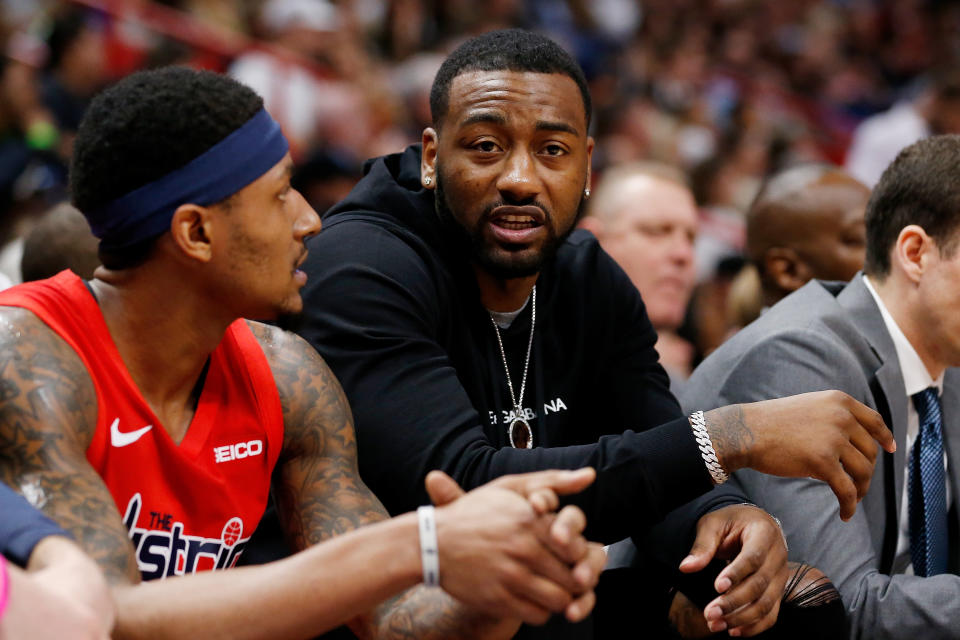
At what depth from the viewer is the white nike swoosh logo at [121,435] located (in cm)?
→ 214

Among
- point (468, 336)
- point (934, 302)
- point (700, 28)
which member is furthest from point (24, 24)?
point (700, 28)

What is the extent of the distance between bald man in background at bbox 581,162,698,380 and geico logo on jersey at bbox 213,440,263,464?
2.79 meters

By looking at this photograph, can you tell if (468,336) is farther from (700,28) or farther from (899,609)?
(700,28)

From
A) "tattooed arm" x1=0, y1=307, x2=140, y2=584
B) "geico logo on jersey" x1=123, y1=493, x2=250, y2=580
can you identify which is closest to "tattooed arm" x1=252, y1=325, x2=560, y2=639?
"geico logo on jersey" x1=123, y1=493, x2=250, y2=580

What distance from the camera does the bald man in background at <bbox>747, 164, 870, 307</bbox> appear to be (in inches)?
157

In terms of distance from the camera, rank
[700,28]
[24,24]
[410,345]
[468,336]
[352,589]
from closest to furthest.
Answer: [352,589]
[410,345]
[468,336]
[24,24]
[700,28]

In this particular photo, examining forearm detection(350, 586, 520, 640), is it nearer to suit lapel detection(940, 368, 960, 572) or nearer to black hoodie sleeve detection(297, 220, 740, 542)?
black hoodie sleeve detection(297, 220, 740, 542)

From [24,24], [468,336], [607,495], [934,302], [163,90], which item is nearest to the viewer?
[163,90]

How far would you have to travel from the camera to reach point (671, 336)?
17.4 feet

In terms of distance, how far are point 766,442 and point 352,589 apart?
92 centimetres

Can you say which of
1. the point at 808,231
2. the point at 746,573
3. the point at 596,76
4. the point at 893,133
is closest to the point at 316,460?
the point at 746,573

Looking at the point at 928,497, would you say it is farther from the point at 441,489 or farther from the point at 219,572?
the point at 219,572

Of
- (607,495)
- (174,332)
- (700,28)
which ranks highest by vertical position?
(700,28)

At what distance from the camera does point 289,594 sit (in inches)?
74.0
